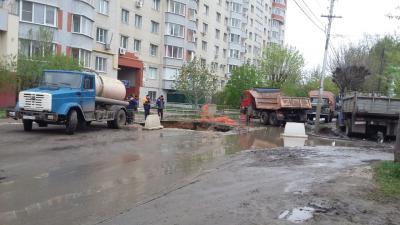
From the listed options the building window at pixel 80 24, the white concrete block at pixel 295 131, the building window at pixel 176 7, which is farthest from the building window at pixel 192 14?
the white concrete block at pixel 295 131

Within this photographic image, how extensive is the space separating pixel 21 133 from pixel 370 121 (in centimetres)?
1661

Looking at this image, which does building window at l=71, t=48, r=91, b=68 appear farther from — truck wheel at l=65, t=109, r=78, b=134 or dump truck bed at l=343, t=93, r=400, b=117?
dump truck bed at l=343, t=93, r=400, b=117

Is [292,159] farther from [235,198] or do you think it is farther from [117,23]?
Answer: [117,23]

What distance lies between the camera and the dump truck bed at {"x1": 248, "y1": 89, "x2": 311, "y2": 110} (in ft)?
115

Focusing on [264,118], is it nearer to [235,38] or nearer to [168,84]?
[168,84]

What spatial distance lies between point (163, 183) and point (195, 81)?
3915 cm

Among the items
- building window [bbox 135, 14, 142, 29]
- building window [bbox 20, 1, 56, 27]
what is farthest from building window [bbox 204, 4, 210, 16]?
building window [bbox 20, 1, 56, 27]

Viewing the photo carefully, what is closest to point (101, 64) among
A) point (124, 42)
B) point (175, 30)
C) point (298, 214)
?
point (124, 42)

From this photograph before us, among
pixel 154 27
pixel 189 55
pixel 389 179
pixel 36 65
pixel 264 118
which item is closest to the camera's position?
pixel 389 179

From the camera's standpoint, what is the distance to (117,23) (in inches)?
2032

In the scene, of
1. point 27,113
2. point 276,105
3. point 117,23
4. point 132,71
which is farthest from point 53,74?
point 132,71

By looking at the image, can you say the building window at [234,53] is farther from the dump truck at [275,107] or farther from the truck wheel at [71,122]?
the truck wheel at [71,122]

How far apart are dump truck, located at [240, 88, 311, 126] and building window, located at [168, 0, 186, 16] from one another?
2719 cm

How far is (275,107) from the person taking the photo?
35.6 meters
